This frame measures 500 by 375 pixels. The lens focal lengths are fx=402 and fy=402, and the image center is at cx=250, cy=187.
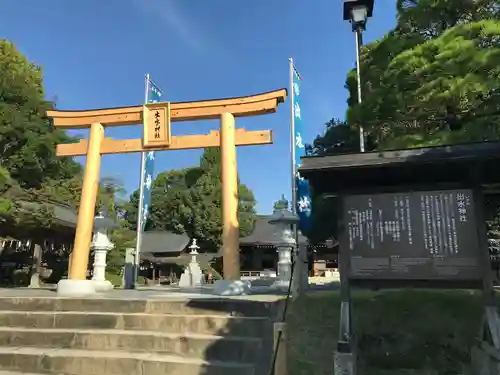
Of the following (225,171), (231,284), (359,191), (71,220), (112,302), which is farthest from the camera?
(71,220)

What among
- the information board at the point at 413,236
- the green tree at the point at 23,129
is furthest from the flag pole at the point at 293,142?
the green tree at the point at 23,129

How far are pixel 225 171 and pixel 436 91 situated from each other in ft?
16.3

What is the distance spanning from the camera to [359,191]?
501 centimetres

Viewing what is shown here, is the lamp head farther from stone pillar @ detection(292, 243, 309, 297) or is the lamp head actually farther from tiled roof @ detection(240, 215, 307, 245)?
tiled roof @ detection(240, 215, 307, 245)

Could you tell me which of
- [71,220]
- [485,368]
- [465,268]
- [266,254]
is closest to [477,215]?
[465,268]

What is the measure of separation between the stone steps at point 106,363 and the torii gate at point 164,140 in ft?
12.1

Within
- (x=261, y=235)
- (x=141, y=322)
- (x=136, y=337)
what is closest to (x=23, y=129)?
(x=141, y=322)

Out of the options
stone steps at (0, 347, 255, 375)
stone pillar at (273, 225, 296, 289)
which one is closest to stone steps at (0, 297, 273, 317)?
stone steps at (0, 347, 255, 375)

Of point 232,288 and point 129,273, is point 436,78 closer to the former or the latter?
point 232,288

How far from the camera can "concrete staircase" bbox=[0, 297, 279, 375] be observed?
18.0 feet

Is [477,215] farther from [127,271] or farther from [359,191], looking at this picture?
[127,271]

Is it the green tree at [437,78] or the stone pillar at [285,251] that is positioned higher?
the green tree at [437,78]

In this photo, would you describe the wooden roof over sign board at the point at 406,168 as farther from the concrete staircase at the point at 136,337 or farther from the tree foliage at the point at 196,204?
the tree foliage at the point at 196,204

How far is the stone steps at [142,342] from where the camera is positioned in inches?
221
